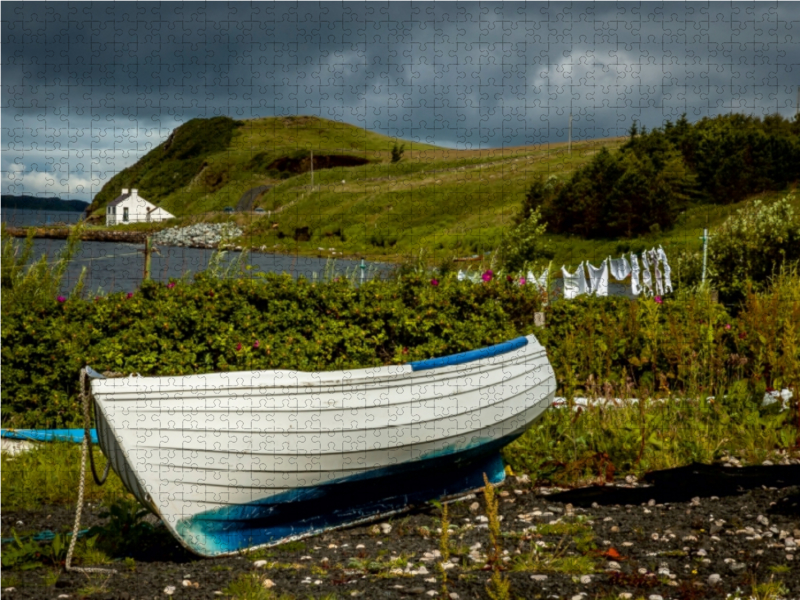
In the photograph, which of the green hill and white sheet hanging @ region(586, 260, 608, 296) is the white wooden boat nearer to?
white sheet hanging @ region(586, 260, 608, 296)

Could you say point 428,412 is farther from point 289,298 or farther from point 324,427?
point 289,298

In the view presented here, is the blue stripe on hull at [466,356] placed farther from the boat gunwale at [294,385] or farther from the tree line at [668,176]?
the tree line at [668,176]

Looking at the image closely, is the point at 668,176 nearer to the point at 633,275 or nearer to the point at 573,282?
the point at 633,275

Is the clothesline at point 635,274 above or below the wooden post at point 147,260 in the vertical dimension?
below

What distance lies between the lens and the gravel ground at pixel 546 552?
4797mm

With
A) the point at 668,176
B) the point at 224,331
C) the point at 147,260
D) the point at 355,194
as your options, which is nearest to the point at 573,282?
the point at 147,260

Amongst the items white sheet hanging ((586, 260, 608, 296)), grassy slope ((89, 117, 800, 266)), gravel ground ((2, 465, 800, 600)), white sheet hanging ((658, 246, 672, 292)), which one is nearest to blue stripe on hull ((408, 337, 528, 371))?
gravel ground ((2, 465, 800, 600))

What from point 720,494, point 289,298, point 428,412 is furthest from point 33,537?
point 720,494

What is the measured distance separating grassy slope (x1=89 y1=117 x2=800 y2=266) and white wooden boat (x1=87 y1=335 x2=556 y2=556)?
1807 cm

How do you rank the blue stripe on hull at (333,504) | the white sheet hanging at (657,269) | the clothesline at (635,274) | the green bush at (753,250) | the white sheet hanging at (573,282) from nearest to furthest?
the blue stripe on hull at (333,504) → the white sheet hanging at (573,282) → the green bush at (753,250) → the clothesline at (635,274) → the white sheet hanging at (657,269)

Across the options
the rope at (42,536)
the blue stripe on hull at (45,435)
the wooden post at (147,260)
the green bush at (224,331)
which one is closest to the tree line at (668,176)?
the wooden post at (147,260)

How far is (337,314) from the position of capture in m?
9.28

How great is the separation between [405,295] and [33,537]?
189 inches

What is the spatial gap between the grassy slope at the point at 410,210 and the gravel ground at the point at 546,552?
18.0m
